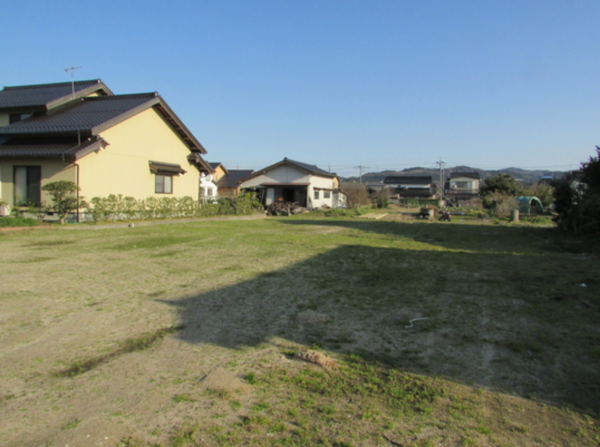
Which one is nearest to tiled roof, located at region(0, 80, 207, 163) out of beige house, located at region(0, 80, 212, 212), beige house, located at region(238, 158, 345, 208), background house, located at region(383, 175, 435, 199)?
beige house, located at region(0, 80, 212, 212)

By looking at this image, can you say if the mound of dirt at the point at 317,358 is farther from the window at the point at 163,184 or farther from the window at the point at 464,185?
the window at the point at 464,185

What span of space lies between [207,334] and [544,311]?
402 centimetres

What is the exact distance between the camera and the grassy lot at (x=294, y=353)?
267 centimetres

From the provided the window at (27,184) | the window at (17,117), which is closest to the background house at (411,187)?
the window at (17,117)

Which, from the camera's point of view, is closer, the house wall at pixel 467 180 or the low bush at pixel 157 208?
the low bush at pixel 157 208

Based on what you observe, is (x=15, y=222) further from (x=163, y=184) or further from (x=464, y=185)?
(x=464, y=185)

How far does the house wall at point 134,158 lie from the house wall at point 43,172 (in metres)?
0.51

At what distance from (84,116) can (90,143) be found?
2391 mm

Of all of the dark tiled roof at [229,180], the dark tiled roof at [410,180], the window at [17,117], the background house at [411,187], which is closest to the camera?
the window at [17,117]

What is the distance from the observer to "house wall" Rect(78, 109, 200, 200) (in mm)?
16641

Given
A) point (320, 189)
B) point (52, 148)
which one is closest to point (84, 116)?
point (52, 148)

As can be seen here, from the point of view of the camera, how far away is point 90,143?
619 inches

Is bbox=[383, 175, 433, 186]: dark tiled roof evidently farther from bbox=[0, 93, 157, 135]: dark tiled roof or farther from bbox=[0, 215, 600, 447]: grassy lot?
bbox=[0, 215, 600, 447]: grassy lot

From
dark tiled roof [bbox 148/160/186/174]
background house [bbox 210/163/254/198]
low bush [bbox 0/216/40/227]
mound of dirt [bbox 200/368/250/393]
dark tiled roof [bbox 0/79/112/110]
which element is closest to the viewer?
mound of dirt [bbox 200/368/250/393]
